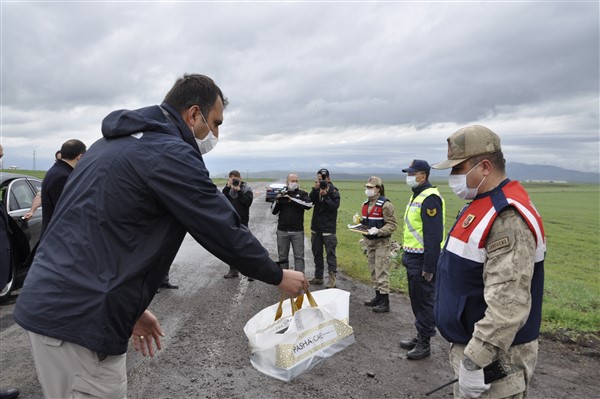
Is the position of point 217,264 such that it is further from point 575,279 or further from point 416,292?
point 575,279

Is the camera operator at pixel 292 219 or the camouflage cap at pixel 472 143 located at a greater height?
the camouflage cap at pixel 472 143

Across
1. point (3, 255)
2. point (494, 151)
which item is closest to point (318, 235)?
point (3, 255)

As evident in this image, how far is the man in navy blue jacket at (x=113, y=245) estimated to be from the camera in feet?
5.65

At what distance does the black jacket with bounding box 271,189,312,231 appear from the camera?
28.4 ft

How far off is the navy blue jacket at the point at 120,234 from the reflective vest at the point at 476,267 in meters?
1.33

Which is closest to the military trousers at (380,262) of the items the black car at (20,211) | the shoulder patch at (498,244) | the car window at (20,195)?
the shoulder patch at (498,244)

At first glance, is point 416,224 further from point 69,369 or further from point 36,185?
point 36,185

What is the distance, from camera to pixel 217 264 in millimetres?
9711

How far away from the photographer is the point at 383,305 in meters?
6.68

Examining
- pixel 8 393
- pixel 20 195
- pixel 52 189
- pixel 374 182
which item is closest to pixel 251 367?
pixel 8 393

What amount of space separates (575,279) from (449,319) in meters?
12.6

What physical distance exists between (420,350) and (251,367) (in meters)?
2.07

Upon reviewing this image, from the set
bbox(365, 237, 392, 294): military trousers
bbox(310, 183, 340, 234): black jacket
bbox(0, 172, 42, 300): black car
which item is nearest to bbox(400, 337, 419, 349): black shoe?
bbox(365, 237, 392, 294): military trousers

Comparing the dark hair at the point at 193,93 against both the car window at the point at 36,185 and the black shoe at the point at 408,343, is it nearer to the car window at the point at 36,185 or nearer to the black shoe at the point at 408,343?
the black shoe at the point at 408,343
